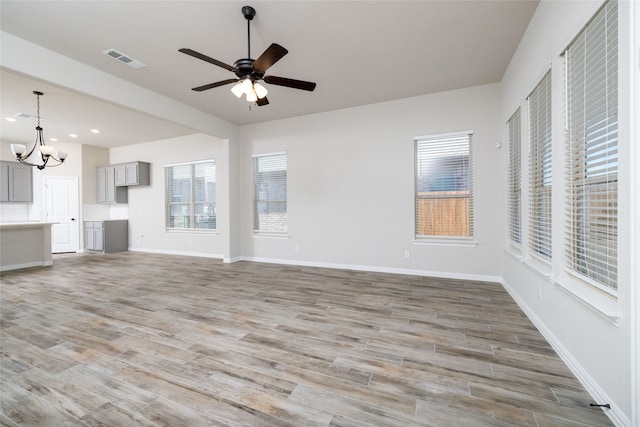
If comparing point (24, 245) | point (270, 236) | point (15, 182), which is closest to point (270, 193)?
point (270, 236)

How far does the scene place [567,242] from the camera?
2068 mm

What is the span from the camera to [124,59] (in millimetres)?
3469

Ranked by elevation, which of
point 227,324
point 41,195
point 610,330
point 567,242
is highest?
point 41,195

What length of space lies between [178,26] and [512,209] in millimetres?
4671

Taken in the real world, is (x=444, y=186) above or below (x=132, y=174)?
below

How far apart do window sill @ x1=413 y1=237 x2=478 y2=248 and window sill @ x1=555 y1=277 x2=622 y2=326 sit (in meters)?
2.35

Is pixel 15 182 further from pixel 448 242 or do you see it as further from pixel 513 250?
pixel 513 250

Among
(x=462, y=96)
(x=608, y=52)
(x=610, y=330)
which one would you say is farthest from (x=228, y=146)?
(x=610, y=330)

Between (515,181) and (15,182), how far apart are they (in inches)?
446

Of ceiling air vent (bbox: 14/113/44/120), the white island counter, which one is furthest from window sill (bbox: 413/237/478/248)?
ceiling air vent (bbox: 14/113/44/120)

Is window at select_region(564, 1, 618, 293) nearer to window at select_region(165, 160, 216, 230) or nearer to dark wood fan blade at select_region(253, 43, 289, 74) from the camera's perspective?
dark wood fan blade at select_region(253, 43, 289, 74)

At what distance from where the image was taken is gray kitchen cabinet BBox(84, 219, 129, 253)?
7465 millimetres

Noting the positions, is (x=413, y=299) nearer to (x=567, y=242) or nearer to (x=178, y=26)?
(x=567, y=242)

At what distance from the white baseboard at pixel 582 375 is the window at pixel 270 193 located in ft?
14.7
